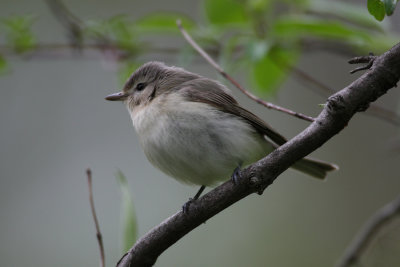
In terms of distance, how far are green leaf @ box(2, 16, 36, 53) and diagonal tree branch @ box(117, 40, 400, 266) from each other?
1653 millimetres

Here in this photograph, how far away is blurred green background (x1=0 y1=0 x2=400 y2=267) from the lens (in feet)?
21.4

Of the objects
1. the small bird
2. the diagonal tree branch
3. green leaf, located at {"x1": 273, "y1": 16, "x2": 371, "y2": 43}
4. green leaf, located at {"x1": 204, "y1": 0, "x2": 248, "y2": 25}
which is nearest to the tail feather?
the small bird

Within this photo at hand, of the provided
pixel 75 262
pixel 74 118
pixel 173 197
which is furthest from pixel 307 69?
pixel 75 262

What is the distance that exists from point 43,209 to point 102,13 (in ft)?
9.15

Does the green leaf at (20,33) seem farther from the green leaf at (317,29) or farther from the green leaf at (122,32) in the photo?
the green leaf at (317,29)

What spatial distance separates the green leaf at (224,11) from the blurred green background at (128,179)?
2.66 m

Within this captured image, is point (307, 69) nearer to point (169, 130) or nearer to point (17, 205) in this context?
point (17, 205)

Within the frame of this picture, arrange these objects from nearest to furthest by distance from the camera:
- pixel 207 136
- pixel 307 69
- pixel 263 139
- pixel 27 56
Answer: pixel 207 136
pixel 263 139
pixel 27 56
pixel 307 69

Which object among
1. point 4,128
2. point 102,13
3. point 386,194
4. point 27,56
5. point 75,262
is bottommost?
point 75,262

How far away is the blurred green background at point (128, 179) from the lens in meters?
6.52

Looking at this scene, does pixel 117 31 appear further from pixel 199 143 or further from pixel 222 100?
pixel 199 143

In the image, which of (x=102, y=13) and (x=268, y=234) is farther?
(x=102, y=13)

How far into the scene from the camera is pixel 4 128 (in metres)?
7.70

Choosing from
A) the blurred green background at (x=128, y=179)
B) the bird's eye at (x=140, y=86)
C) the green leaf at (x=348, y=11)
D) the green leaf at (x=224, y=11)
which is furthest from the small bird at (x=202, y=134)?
the blurred green background at (x=128, y=179)
